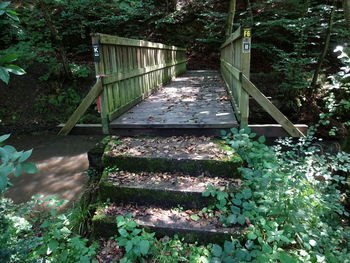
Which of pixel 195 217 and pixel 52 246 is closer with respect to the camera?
pixel 52 246

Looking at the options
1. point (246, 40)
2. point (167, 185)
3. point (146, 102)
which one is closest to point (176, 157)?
point (167, 185)

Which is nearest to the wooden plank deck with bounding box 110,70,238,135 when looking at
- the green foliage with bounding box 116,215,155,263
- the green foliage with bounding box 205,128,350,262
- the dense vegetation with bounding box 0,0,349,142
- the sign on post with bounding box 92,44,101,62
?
the green foliage with bounding box 205,128,350,262

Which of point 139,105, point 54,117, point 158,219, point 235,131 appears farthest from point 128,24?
point 158,219

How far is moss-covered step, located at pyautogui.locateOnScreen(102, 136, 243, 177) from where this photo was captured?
10.4ft

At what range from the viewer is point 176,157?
10.8ft

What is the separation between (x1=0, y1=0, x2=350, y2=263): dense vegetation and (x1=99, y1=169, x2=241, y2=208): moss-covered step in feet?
0.57

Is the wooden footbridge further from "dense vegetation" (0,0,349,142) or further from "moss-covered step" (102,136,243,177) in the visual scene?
"dense vegetation" (0,0,349,142)

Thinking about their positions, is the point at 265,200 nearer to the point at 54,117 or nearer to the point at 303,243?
the point at 303,243

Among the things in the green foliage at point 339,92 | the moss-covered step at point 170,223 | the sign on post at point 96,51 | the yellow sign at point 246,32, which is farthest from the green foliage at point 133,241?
the green foliage at point 339,92

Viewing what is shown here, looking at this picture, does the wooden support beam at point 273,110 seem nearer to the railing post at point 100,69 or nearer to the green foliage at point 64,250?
the railing post at point 100,69

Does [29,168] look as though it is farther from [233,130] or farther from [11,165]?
[233,130]

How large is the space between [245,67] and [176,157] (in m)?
1.62

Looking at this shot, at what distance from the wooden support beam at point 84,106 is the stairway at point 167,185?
1.96 ft

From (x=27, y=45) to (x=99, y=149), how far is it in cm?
758
